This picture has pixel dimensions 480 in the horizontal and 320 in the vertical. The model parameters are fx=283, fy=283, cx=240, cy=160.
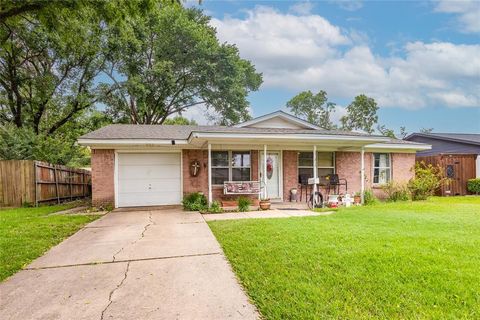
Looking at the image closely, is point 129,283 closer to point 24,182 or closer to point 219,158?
point 219,158

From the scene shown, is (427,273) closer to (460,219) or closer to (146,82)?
(460,219)

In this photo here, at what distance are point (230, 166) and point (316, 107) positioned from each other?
105ft

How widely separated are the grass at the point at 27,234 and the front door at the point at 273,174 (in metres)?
6.43

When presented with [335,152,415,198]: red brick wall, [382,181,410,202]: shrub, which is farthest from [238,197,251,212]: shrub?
[382,181,410,202]: shrub

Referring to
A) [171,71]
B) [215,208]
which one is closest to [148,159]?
[215,208]

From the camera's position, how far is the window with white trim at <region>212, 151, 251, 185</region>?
11133mm

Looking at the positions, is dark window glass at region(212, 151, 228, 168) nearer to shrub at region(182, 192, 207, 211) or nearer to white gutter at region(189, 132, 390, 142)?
shrub at region(182, 192, 207, 211)

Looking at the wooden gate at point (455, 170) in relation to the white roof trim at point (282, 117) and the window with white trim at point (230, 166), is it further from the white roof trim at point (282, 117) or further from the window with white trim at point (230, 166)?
the window with white trim at point (230, 166)

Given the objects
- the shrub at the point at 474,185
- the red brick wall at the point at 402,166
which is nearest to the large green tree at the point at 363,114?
the shrub at the point at 474,185

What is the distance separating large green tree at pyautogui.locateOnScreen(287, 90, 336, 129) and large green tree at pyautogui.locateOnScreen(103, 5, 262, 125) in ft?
60.0

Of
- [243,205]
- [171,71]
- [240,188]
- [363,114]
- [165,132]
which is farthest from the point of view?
[363,114]

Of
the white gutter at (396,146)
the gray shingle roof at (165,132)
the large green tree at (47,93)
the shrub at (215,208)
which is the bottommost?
the shrub at (215,208)

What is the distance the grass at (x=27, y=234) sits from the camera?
4.36 meters

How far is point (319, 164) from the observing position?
1227 centimetres
